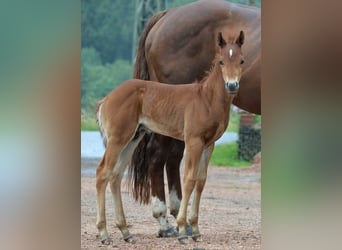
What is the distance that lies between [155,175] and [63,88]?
42.4 inches

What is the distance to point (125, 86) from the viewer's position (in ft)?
11.5

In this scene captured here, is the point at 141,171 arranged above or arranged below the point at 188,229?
above

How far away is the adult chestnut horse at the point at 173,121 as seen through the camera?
342 cm

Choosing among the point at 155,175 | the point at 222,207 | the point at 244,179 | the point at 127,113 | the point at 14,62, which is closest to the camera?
the point at 14,62

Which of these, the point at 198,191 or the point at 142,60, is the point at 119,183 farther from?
the point at 142,60

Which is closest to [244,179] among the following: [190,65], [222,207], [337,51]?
[222,207]

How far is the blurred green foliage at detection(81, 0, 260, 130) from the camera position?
23.2 ft

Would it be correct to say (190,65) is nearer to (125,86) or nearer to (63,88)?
(125,86)

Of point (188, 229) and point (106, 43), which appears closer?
point (188, 229)

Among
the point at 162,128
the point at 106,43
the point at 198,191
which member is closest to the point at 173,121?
the point at 162,128

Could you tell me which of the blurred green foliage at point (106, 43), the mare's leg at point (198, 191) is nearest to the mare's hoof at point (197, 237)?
the mare's leg at point (198, 191)

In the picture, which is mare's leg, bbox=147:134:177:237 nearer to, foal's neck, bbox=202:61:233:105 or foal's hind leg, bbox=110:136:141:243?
foal's hind leg, bbox=110:136:141:243

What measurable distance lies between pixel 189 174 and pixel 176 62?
699mm

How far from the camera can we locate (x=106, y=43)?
7.30 meters
